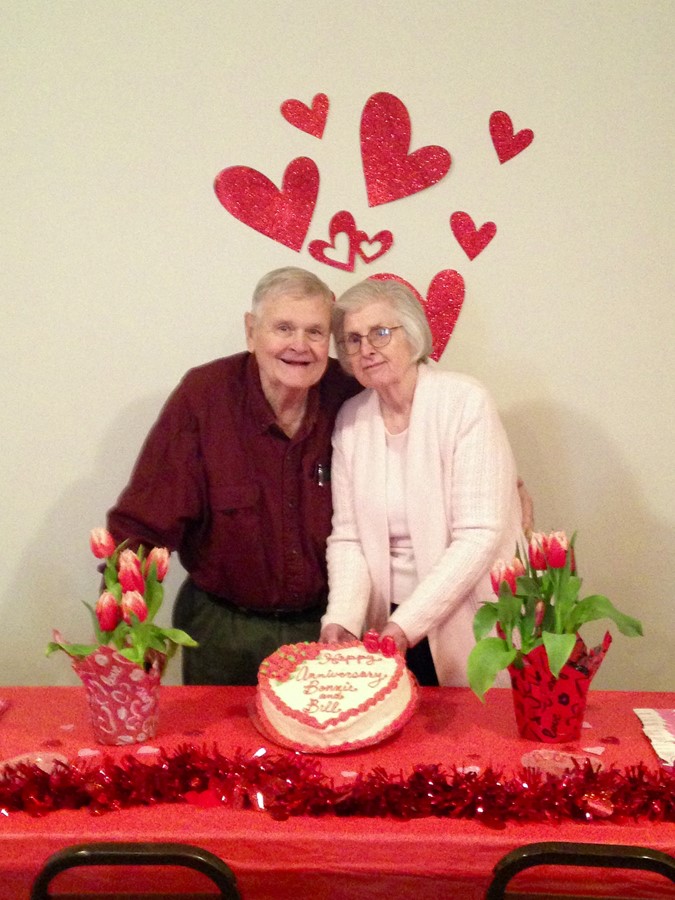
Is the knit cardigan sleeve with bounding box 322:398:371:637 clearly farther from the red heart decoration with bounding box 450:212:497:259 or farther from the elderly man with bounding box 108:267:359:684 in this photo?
the red heart decoration with bounding box 450:212:497:259

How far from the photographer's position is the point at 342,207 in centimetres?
247

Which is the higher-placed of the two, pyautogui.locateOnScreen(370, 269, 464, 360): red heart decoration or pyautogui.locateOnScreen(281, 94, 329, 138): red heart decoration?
pyautogui.locateOnScreen(281, 94, 329, 138): red heart decoration

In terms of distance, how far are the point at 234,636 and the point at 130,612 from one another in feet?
2.14

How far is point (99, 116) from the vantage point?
2461mm

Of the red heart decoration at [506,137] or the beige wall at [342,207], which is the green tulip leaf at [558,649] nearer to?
the beige wall at [342,207]

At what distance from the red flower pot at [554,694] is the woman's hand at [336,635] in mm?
495

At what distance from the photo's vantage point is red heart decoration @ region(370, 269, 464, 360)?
97.8 inches

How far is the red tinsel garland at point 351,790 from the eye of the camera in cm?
127

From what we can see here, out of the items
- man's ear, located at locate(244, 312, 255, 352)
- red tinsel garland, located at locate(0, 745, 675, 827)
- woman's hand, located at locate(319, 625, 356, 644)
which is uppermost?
man's ear, located at locate(244, 312, 255, 352)

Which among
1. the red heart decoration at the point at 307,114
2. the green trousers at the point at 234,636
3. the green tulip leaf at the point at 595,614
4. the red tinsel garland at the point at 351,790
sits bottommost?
the green trousers at the point at 234,636

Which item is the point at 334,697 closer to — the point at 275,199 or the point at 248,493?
the point at 248,493

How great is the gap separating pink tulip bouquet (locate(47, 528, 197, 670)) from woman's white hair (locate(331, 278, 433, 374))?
0.79 meters

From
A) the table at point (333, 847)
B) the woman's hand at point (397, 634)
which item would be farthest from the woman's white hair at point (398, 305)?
the table at point (333, 847)

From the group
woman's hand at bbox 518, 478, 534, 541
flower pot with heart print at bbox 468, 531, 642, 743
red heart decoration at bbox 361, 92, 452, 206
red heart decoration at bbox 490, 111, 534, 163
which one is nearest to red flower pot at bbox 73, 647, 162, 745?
flower pot with heart print at bbox 468, 531, 642, 743
